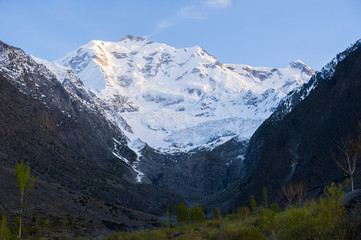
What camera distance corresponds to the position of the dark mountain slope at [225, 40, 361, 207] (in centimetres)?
9638

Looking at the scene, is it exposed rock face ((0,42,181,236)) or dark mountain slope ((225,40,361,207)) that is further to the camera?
exposed rock face ((0,42,181,236))

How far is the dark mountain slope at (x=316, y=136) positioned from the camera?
9638cm

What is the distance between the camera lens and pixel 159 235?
117 feet

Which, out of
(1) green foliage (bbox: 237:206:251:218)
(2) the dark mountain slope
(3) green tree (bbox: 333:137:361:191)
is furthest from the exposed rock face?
(3) green tree (bbox: 333:137:361:191)

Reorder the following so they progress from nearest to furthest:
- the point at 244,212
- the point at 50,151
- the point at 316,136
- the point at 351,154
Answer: the point at 351,154
the point at 244,212
the point at 316,136
the point at 50,151

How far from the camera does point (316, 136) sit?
109562mm

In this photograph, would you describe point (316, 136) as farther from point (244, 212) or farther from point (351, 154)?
point (351, 154)

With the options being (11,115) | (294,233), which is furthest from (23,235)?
(11,115)

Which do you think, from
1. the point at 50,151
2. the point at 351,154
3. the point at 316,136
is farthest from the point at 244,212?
the point at 50,151

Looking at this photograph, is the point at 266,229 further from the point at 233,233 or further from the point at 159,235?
the point at 159,235

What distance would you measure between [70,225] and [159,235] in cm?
5264

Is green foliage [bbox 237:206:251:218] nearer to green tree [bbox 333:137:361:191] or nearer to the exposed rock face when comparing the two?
green tree [bbox 333:137:361:191]

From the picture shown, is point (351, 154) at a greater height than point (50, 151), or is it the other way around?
point (50, 151)

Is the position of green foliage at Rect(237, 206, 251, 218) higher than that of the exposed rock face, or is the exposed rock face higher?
the exposed rock face
